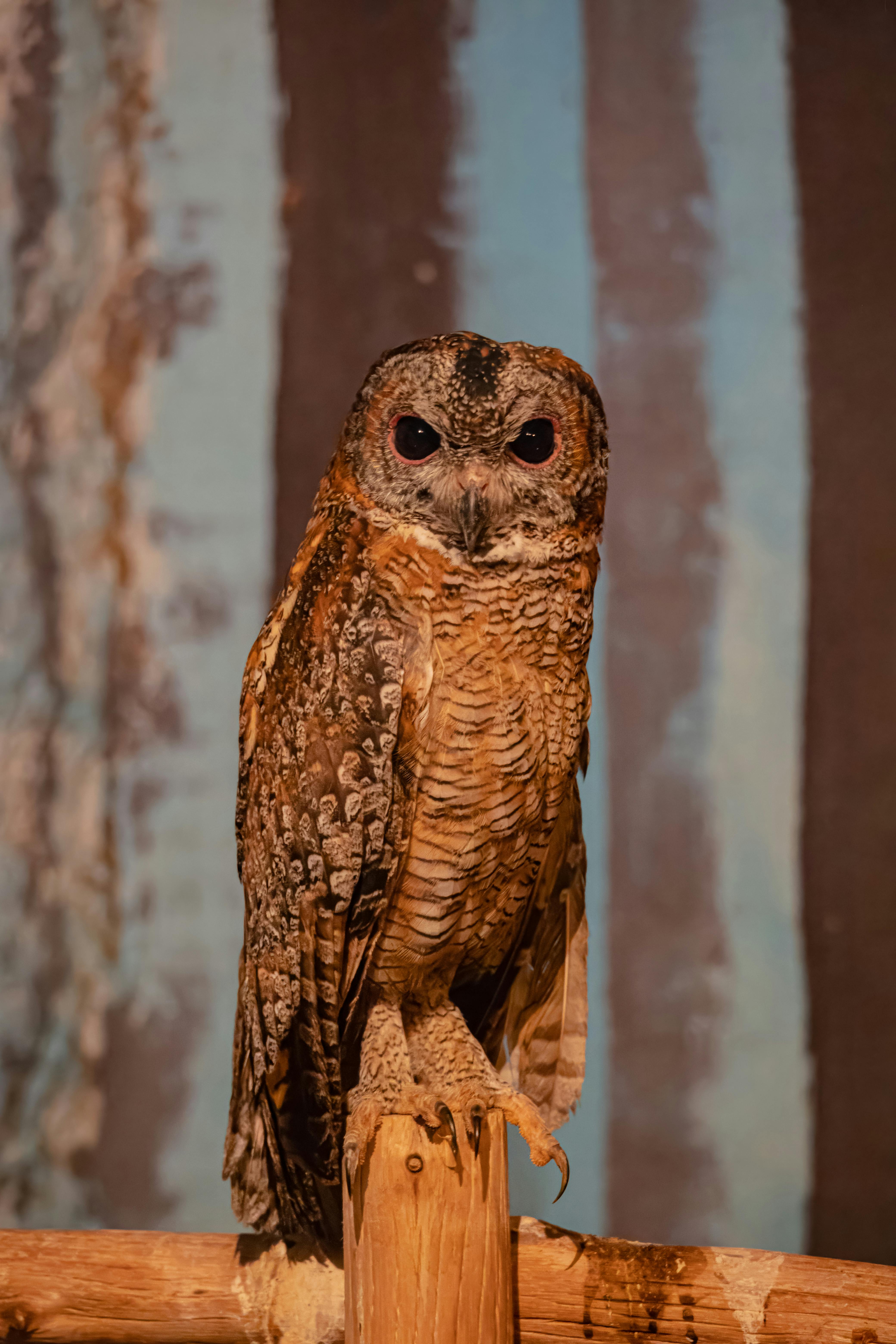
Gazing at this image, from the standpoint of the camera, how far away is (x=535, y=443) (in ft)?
4.11

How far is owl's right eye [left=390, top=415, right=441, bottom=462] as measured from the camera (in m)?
1.24

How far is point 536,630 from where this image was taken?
4.15 ft

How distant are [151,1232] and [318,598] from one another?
3.10ft

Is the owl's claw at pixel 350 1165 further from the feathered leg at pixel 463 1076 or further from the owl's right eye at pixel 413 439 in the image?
the owl's right eye at pixel 413 439

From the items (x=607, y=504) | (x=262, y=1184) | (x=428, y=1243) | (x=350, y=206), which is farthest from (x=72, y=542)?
(x=428, y=1243)

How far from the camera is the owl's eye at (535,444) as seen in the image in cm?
124

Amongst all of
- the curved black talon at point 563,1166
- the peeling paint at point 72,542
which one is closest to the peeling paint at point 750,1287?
the curved black talon at point 563,1166

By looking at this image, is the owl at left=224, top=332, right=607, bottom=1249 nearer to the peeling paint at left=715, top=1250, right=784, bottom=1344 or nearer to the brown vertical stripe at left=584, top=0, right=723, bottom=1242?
the peeling paint at left=715, top=1250, right=784, bottom=1344

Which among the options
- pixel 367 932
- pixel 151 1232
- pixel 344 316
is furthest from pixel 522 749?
pixel 344 316

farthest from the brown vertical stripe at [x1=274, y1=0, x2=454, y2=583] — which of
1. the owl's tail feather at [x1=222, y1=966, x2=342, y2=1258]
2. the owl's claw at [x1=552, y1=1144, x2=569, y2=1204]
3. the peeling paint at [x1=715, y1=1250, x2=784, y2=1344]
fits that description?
the peeling paint at [x1=715, y1=1250, x2=784, y2=1344]

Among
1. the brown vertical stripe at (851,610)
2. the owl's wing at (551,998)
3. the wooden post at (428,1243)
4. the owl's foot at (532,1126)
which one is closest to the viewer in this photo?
the wooden post at (428,1243)

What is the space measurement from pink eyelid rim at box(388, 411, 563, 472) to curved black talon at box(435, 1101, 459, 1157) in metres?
0.82

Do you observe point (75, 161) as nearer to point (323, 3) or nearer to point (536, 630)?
point (323, 3)

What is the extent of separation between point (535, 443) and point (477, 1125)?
2.86 ft
